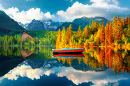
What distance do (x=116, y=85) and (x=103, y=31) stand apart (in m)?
76.8

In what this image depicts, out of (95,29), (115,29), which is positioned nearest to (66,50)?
(115,29)

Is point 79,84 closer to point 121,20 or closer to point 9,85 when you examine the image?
point 9,85

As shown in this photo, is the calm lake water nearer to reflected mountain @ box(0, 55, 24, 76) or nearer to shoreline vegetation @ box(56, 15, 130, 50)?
reflected mountain @ box(0, 55, 24, 76)

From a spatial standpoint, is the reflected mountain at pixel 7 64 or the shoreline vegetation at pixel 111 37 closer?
the reflected mountain at pixel 7 64

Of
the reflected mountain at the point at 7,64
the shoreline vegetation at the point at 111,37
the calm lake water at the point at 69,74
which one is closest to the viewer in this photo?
the calm lake water at the point at 69,74

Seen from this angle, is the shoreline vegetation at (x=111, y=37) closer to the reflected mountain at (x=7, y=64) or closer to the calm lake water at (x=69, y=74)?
the calm lake water at (x=69, y=74)

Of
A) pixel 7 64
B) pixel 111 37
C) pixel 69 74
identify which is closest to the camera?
pixel 69 74

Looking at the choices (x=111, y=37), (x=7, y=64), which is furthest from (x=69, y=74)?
(x=111, y=37)

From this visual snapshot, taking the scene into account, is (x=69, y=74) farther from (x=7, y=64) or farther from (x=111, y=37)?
(x=111, y=37)

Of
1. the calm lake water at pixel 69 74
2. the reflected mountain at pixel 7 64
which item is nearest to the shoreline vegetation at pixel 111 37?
the calm lake water at pixel 69 74

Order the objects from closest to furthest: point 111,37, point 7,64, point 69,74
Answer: point 69,74, point 7,64, point 111,37

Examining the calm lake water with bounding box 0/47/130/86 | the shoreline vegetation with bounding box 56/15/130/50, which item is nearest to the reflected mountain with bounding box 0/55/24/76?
the calm lake water with bounding box 0/47/130/86

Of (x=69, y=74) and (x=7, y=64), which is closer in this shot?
(x=69, y=74)

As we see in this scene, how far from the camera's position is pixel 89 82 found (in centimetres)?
1136
